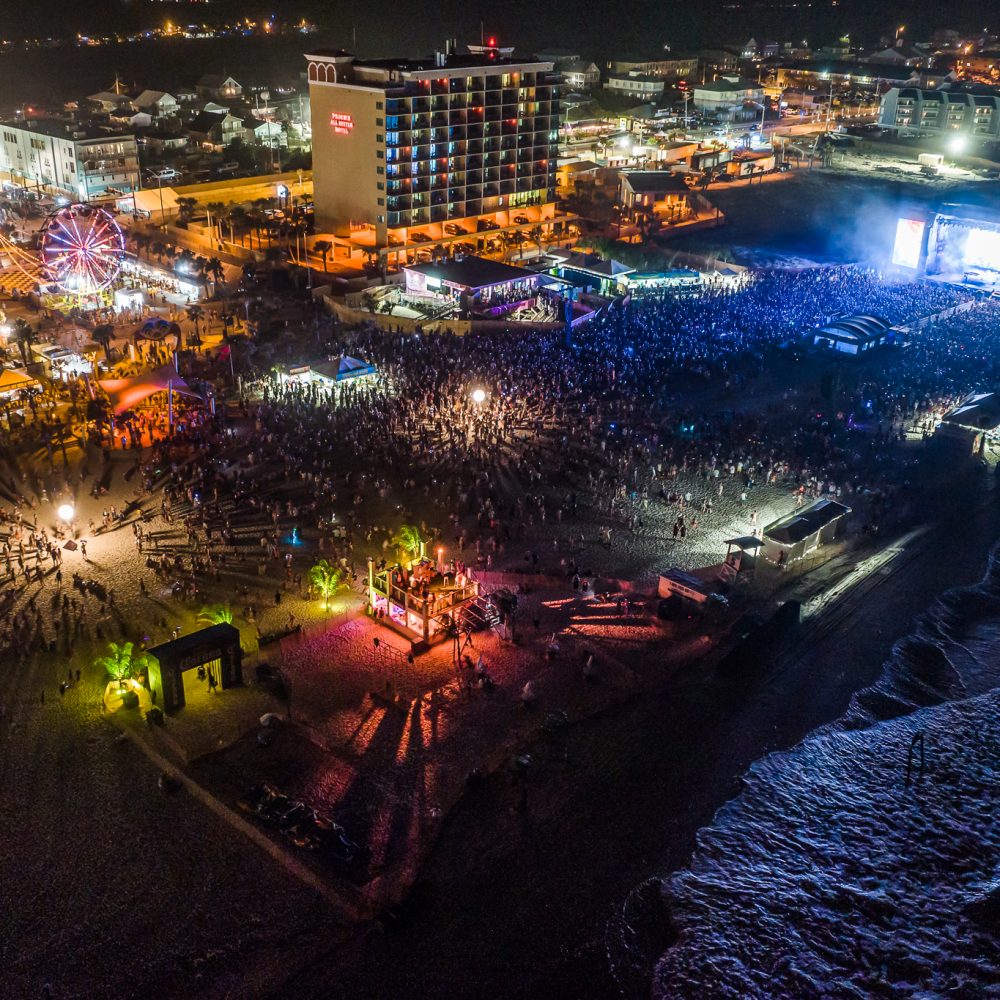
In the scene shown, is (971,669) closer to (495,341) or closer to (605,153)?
(495,341)

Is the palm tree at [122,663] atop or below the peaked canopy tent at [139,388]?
below

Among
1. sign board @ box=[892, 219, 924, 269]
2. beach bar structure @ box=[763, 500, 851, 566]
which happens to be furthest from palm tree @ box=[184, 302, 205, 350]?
sign board @ box=[892, 219, 924, 269]

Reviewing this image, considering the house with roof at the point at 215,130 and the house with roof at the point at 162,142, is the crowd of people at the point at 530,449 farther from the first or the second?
the house with roof at the point at 215,130

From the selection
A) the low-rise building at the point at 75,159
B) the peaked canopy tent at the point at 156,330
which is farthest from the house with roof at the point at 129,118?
the peaked canopy tent at the point at 156,330

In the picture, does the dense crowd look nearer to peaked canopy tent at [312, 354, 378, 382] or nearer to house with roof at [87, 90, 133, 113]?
peaked canopy tent at [312, 354, 378, 382]

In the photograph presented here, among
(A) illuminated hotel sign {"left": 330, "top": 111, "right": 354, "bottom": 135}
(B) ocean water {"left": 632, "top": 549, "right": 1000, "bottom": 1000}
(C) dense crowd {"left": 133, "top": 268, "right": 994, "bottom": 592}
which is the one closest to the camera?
(B) ocean water {"left": 632, "top": 549, "right": 1000, "bottom": 1000}

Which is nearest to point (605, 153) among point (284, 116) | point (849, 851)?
point (284, 116)

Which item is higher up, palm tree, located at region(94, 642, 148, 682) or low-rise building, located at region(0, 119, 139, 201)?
low-rise building, located at region(0, 119, 139, 201)
